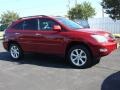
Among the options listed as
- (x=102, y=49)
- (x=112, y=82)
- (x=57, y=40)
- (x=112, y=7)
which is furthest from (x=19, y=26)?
(x=112, y=7)

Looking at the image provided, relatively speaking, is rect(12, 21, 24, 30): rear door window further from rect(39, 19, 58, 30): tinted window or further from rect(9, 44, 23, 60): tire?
rect(39, 19, 58, 30): tinted window

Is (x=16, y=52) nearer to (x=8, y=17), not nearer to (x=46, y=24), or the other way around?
(x=46, y=24)

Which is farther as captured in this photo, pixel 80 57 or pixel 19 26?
pixel 19 26

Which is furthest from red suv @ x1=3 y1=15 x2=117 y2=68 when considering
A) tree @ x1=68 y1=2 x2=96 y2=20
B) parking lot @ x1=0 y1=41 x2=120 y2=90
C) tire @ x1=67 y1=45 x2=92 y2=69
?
tree @ x1=68 y1=2 x2=96 y2=20

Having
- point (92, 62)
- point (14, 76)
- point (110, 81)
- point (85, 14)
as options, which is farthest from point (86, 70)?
point (85, 14)

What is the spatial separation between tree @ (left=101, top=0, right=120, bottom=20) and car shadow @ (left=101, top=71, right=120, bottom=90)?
46.6ft

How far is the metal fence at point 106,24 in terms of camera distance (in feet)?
97.7

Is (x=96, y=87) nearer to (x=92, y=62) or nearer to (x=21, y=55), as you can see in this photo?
(x=92, y=62)

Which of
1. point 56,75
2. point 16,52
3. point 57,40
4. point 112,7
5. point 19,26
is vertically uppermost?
point 112,7

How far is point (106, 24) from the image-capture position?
1193 inches

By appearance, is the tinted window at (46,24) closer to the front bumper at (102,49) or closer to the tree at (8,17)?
the front bumper at (102,49)

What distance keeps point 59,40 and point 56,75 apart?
1.63 m

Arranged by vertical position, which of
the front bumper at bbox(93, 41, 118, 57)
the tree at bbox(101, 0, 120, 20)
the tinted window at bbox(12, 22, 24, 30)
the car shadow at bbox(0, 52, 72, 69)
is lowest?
the car shadow at bbox(0, 52, 72, 69)

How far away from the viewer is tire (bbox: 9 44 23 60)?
37.1 feet
